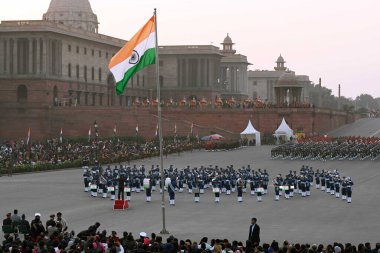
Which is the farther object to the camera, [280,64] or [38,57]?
[280,64]

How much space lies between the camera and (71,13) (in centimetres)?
13488

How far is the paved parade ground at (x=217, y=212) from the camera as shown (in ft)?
98.9

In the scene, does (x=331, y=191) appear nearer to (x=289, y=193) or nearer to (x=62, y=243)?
(x=289, y=193)

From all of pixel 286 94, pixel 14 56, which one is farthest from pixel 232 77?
pixel 14 56

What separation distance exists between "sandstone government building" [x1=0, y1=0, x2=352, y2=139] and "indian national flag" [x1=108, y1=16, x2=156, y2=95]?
63.0 m

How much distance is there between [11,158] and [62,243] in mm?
39377

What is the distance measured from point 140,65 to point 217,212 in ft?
32.8

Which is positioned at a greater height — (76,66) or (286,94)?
(76,66)

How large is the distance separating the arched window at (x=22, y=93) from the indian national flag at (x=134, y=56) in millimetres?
71588

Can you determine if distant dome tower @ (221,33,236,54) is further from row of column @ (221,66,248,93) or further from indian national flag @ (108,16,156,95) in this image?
indian national flag @ (108,16,156,95)

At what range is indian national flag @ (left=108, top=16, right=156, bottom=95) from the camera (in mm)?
28250

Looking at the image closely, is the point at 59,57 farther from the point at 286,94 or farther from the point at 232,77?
the point at 232,77

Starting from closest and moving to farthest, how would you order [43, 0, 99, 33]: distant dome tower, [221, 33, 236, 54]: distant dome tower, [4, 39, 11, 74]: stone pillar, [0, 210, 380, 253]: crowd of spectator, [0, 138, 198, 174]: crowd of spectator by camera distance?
[0, 210, 380, 253]: crowd of spectator < [0, 138, 198, 174]: crowd of spectator < [4, 39, 11, 74]: stone pillar < [43, 0, 99, 33]: distant dome tower < [221, 33, 236, 54]: distant dome tower

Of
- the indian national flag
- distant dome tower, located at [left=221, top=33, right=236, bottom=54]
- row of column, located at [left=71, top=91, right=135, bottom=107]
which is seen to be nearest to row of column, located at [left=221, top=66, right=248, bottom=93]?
distant dome tower, located at [left=221, top=33, right=236, bottom=54]
